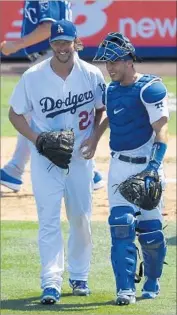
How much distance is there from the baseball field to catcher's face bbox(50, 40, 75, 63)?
167 cm

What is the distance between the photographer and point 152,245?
761 centimetres

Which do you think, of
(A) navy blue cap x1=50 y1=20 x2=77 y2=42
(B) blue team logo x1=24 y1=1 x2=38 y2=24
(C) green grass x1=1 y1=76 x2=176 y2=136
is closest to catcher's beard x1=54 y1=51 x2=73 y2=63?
(A) navy blue cap x1=50 y1=20 x2=77 y2=42

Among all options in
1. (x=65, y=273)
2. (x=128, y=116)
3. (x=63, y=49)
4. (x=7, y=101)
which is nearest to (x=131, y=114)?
(x=128, y=116)

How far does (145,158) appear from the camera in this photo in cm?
745

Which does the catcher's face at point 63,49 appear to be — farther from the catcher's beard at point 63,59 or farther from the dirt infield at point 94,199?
the dirt infield at point 94,199

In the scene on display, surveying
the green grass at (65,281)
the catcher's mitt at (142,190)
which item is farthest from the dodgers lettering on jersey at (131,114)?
the green grass at (65,281)

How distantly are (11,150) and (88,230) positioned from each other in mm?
5641

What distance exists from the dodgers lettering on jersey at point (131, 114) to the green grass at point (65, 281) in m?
1.08

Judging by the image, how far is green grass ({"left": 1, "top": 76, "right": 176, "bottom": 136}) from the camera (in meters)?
14.6

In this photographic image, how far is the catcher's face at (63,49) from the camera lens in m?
7.55

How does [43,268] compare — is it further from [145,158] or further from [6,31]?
[6,31]

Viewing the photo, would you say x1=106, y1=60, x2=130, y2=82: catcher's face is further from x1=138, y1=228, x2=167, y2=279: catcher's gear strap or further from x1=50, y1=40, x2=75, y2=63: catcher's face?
x1=138, y1=228, x2=167, y2=279: catcher's gear strap

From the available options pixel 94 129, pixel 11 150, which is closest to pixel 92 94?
pixel 94 129

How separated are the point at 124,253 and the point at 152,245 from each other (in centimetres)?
32
